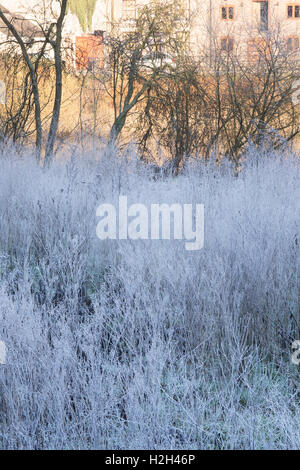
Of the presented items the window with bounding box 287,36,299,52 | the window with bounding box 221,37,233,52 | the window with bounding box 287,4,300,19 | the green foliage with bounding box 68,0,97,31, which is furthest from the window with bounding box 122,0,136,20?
the window with bounding box 287,4,300,19

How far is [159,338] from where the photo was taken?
214 cm

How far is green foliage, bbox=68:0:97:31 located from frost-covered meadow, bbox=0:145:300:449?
22.1ft

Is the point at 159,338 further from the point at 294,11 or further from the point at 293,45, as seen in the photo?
the point at 294,11

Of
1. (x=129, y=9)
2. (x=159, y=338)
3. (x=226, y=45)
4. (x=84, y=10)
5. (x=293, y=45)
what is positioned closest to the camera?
(x=159, y=338)

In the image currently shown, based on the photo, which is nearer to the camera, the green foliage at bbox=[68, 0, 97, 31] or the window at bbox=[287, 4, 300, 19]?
the green foliage at bbox=[68, 0, 97, 31]

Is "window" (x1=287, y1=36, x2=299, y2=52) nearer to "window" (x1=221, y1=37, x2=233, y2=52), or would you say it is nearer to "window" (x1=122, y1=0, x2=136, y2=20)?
"window" (x1=221, y1=37, x2=233, y2=52)

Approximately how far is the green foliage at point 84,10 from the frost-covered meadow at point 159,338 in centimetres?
673

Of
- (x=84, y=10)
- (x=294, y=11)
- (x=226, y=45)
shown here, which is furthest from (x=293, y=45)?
(x=294, y=11)

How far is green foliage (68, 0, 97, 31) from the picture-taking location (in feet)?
33.6

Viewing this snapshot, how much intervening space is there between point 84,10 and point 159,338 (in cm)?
991

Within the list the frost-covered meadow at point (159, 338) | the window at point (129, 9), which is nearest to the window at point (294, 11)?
the window at point (129, 9)

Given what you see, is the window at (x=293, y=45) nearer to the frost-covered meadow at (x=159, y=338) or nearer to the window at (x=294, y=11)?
the frost-covered meadow at (x=159, y=338)
